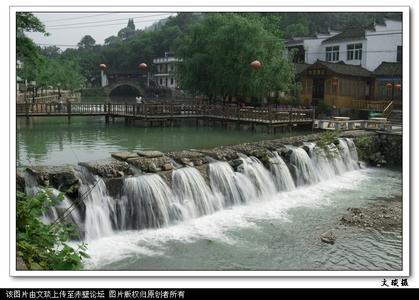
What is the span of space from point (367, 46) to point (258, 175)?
20526mm

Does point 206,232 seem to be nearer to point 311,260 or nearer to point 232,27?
point 311,260

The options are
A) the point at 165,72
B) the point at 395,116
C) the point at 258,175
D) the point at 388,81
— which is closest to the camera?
the point at 258,175

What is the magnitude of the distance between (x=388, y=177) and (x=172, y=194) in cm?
839

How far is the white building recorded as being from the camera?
96.3 ft

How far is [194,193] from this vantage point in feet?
35.1

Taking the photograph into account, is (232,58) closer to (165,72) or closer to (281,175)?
(281,175)

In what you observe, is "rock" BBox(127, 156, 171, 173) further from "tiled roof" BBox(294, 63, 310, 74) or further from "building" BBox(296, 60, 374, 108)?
"tiled roof" BBox(294, 63, 310, 74)

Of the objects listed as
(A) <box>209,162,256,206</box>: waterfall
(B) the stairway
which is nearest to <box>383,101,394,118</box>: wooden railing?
(B) the stairway

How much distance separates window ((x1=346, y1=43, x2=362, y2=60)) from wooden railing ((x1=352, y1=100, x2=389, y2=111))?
457cm

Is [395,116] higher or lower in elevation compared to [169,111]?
lower

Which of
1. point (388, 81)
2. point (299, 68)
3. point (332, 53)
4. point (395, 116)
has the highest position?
point (332, 53)

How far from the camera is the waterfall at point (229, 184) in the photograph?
1136 centimetres

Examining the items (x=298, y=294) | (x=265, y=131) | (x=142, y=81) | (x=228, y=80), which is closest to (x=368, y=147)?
(x=265, y=131)

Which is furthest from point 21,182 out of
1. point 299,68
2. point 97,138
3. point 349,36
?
point 349,36
